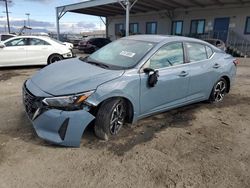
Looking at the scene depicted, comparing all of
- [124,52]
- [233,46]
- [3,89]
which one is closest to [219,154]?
[124,52]

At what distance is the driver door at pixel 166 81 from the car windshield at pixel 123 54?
0.21 meters

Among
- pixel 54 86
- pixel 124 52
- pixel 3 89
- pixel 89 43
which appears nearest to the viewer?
pixel 54 86

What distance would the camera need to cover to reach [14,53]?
877cm

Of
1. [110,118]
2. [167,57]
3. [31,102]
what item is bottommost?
[110,118]

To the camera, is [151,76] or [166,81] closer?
[151,76]

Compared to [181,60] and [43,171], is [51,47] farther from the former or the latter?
[43,171]

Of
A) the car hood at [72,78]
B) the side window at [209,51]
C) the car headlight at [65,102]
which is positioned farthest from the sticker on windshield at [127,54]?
the side window at [209,51]

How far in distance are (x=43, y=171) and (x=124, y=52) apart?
89.5 inches

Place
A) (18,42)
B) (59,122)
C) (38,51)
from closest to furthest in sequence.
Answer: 1. (59,122)
2. (18,42)
3. (38,51)

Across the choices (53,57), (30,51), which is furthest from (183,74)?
(30,51)

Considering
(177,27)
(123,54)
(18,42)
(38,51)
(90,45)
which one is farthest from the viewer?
(177,27)

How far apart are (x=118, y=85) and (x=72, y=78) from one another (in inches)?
25.4

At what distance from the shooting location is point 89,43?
56.5ft

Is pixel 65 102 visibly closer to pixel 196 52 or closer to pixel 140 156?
pixel 140 156
